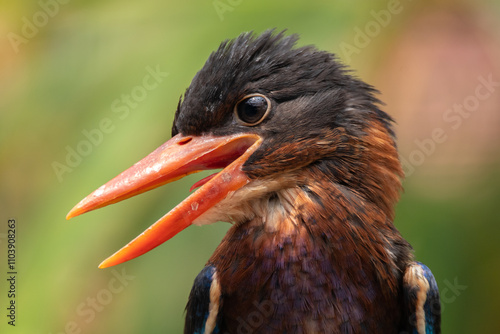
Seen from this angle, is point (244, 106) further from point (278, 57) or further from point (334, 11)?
point (334, 11)

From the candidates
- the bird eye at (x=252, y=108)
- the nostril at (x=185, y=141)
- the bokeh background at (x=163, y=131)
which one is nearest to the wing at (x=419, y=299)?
the bokeh background at (x=163, y=131)

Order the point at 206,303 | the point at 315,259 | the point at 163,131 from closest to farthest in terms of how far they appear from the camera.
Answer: the point at 315,259 < the point at 206,303 < the point at 163,131

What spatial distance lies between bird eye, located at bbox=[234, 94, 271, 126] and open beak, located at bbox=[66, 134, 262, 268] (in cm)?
4

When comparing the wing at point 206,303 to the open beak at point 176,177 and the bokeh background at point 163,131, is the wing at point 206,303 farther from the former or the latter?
the bokeh background at point 163,131

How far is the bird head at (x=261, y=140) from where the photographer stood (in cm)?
148

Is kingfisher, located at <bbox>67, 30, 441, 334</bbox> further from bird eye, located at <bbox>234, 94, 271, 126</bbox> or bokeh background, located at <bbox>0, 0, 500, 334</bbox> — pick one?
bokeh background, located at <bbox>0, 0, 500, 334</bbox>

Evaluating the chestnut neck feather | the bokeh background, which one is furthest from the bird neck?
the bokeh background

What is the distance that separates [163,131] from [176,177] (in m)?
0.66

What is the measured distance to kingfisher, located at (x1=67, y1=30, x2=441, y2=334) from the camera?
148 centimetres

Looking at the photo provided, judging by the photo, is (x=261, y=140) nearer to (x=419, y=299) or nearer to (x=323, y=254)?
(x=323, y=254)

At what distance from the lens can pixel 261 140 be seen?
1510 millimetres

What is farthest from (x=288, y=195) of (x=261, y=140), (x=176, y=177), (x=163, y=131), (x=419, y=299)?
(x=163, y=131)

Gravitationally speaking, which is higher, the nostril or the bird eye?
the nostril

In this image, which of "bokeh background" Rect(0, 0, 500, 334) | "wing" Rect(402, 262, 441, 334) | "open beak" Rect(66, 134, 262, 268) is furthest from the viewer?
"bokeh background" Rect(0, 0, 500, 334)
